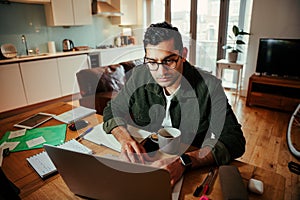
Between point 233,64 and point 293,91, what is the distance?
0.92 m

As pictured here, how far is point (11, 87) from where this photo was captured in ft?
10.1

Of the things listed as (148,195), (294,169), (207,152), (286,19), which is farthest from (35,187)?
(286,19)

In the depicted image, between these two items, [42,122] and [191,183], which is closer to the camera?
[191,183]

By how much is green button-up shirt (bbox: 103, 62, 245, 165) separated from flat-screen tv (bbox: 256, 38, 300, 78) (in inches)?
98.4

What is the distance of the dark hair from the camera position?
977 millimetres

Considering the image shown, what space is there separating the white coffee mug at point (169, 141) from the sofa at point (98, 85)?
132 cm

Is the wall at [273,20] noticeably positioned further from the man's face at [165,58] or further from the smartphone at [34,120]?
the smartphone at [34,120]

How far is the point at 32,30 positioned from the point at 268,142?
13.1 feet

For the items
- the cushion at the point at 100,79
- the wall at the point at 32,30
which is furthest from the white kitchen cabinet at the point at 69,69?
the cushion at the point at 100,79

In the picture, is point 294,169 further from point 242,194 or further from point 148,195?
point 148,195

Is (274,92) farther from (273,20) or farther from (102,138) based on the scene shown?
(102,138)

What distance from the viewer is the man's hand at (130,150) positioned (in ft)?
2.60

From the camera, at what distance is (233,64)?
3.44m

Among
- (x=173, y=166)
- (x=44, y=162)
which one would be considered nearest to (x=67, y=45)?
(x=44, y=162)
